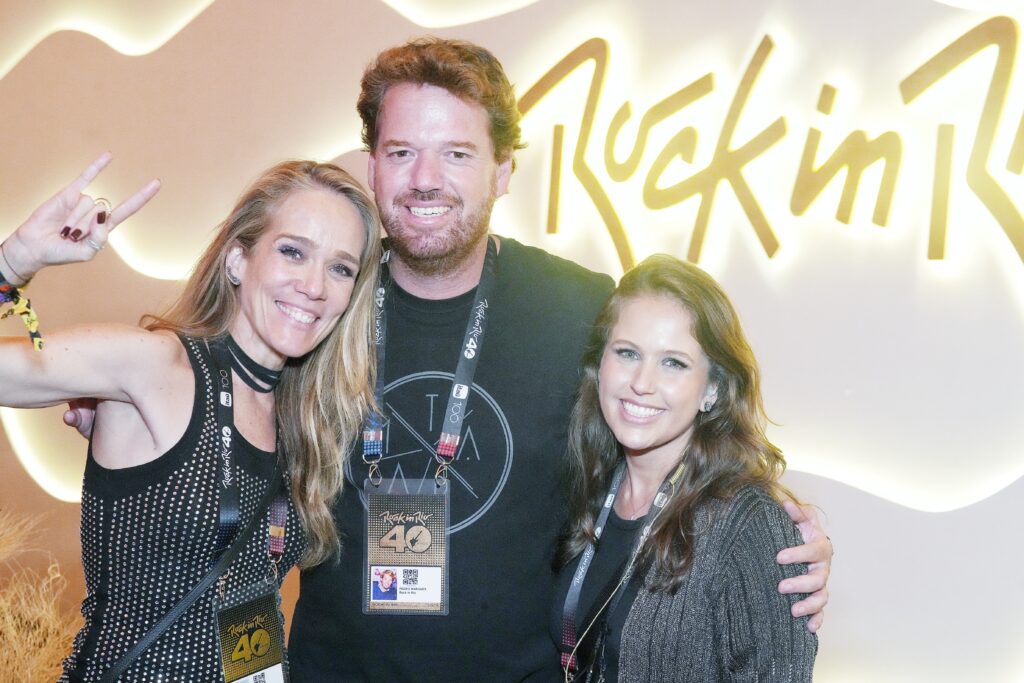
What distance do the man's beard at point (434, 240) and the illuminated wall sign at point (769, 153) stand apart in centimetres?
138

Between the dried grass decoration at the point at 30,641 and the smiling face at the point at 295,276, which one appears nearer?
the smiling face at the point at 295,276

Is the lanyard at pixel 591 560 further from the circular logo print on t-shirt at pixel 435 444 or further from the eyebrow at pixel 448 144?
the eyebrow at pixel 448 144

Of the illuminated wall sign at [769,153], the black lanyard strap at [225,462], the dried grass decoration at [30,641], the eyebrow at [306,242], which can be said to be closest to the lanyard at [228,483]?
the black lanyard strap at [225,462]

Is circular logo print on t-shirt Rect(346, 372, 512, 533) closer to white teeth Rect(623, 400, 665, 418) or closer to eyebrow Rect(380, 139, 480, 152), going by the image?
white teeth Rect(623, 400, 665, 418)

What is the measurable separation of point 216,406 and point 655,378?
90 cm

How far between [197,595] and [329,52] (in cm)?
294

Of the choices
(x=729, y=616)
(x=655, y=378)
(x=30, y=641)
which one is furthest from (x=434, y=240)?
(x=30, y=641)

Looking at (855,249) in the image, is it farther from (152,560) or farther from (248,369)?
(152,560)

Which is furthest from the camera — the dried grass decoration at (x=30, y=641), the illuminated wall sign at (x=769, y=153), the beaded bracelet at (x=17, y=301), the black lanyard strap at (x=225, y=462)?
the illuminated wall sign at (x=769, y=153)

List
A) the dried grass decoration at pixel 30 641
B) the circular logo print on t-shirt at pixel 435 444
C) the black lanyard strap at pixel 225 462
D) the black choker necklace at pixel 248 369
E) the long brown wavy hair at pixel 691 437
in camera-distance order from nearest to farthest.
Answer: the black lanyard strap at pixel 225 462 < the long brown wavy hair at pixel 691 437 < the black choker necklace at pixel 248 369 < the circular logo print on t-shirt at pixel 435 444 < the dried grass decoration at pixel 30 641

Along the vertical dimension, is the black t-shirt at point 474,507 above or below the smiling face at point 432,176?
below

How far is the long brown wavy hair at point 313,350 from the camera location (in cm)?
208

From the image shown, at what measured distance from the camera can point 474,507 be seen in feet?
7.09

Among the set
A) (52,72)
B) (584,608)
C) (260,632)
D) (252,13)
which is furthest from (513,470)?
(52,72)
